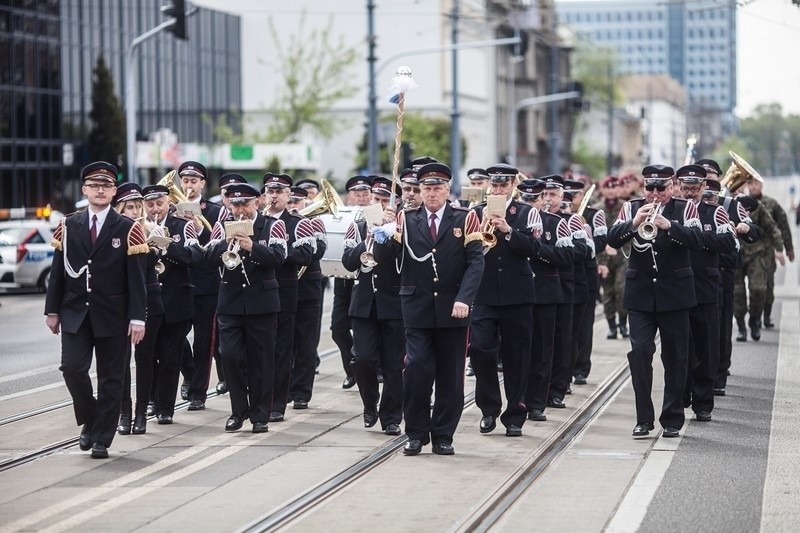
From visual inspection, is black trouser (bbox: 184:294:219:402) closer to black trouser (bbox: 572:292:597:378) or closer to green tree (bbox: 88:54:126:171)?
black trouser (bbox: 572:292:597:378)

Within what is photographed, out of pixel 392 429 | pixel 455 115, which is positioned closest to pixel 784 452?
pixel 392 429

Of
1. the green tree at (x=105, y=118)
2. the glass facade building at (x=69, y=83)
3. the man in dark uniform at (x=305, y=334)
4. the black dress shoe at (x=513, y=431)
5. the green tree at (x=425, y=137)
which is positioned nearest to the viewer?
the black dress shoe at (x=513, y=431)

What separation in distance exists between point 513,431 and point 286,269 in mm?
2489

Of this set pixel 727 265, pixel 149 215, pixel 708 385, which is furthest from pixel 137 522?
pixel 727 265

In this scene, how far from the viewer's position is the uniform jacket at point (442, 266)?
11000 millimetres

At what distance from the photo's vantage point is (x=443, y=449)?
35.9ft

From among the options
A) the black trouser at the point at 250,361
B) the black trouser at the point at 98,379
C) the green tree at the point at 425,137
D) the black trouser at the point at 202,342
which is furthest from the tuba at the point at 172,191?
the green tree at the point at 425,137

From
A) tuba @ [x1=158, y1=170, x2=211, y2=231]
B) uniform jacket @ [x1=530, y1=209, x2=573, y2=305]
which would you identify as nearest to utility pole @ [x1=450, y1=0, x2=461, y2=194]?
tuba @ [x1=158, y1=170, x2=211, y2=231]

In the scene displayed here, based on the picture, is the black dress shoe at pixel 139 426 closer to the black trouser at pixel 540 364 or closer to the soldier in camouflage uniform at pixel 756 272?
the black trouser at pixel 540 364

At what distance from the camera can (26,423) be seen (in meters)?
12.9

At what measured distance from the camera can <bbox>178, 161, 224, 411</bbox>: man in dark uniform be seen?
44.8 ft

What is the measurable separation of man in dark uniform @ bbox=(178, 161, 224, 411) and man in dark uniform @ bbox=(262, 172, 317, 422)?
0.93 metres

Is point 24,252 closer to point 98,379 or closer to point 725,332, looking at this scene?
point 725,332

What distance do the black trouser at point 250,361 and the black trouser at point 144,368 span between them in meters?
0.59
